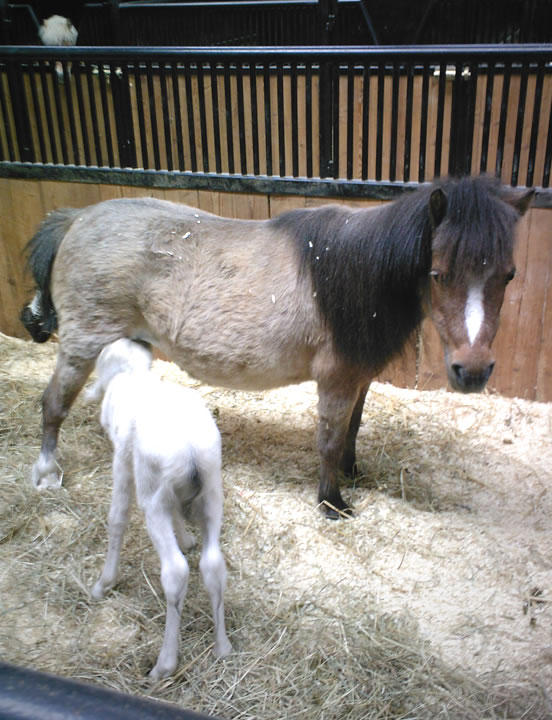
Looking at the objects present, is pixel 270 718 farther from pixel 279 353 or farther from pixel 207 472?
pixel 279 353

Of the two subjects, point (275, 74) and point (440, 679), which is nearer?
point (440, 679)

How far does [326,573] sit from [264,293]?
1235mm

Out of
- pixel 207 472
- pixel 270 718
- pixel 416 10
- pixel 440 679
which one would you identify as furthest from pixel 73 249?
pixel 416 10

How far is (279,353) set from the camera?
2.86m

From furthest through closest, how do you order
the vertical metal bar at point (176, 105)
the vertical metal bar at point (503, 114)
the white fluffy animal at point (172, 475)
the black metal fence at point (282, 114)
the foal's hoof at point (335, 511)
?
1. the vertical metal bar at point (176, 105)
2. the black metal fence at point (282, 114)
3. the vertical metal bar at point (503, 114)
4. the foal's hoof at point (335, 511)
5. the white fluffy animal at point (172, 475)

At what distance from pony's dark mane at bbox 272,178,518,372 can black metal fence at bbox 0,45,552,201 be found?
0.82m

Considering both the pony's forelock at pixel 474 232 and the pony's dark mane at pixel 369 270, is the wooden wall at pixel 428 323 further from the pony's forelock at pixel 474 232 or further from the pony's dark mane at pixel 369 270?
the pony's forelock at pixel 474 232

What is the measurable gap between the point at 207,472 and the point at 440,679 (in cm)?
104

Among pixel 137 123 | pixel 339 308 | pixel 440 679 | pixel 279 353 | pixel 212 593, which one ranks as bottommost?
pixel 440 679

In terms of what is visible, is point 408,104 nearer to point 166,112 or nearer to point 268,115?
point 268,115

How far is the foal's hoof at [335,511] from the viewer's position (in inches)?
118

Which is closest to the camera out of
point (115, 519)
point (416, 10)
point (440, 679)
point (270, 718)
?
point (270, 718)

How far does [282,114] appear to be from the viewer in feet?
11.2

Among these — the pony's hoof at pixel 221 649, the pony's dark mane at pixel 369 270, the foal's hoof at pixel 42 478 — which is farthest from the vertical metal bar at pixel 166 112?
the pony's hoof at pixel 221 649
